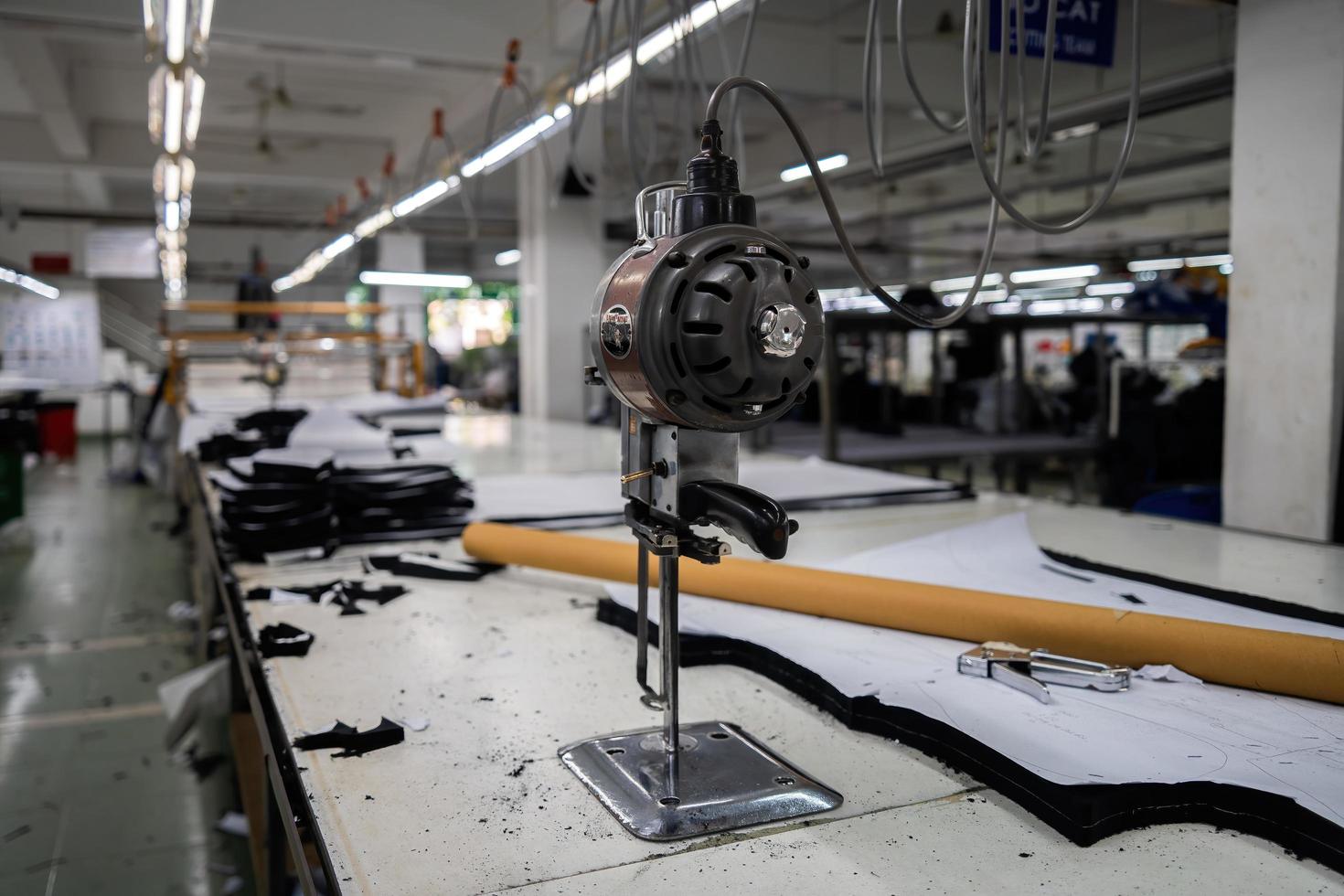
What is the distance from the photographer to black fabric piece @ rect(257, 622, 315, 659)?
3.80 ft

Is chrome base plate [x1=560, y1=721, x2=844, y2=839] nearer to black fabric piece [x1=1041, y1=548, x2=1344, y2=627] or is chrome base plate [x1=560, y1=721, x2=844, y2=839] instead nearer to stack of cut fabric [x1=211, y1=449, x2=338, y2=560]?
black fabric piece [x1=1041, y1=548, x2=1344, y2=627]

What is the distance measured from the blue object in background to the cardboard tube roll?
7.85ft

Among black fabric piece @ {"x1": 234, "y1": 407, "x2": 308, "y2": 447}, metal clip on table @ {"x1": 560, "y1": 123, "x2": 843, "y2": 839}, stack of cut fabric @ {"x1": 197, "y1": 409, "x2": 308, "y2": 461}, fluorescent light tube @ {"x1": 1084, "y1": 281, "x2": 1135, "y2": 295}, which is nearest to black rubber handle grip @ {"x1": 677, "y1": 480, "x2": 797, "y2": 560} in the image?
metal clip on table @ {"x1": 560, "y1": 123, "x2": 843, "y2": 839}

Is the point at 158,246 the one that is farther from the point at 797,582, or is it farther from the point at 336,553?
the point at 797,582

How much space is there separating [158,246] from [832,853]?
13992mm

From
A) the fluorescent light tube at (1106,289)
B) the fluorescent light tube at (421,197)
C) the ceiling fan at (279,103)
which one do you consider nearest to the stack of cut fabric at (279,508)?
the fluorescent light tube at (421,197)

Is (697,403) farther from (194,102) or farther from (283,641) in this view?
(194,102)

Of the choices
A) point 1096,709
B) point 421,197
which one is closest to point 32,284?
point 421,197

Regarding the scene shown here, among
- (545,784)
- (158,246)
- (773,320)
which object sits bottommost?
(545,784)

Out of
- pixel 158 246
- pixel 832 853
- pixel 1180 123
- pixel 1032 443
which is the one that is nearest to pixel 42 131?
pixel 158 246

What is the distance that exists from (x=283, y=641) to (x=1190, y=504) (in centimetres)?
307

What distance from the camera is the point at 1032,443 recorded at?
4938 mm

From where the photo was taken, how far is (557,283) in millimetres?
7195

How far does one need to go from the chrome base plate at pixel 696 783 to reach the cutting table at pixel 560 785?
0.04 ft
